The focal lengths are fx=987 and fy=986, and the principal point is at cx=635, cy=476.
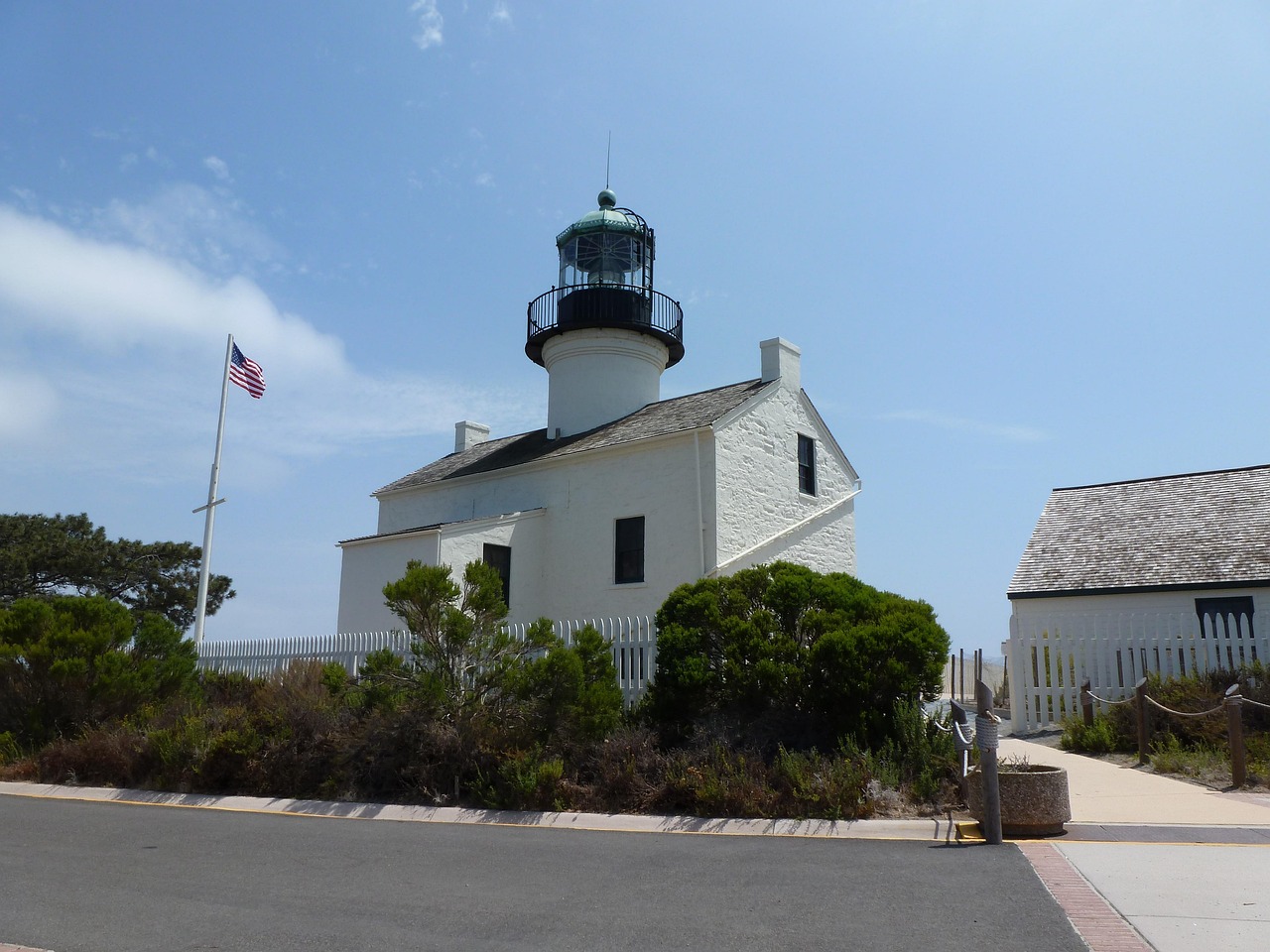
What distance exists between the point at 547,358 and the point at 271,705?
1364 cm

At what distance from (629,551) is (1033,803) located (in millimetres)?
A: 12671

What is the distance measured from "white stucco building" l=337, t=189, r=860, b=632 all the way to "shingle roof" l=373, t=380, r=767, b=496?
2.8 inches

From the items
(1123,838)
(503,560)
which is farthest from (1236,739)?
(503,560)

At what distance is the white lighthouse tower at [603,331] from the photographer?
23516mm

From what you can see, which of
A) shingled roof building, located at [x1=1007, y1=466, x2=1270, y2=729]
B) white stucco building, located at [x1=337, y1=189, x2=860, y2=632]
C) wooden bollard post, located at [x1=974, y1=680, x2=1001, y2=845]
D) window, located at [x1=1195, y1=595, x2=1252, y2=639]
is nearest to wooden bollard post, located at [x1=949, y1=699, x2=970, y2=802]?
wooden bollard post, located at [x1=974, y1=680, x2=1001, y2=845]

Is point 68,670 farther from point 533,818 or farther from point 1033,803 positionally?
point 1033,803

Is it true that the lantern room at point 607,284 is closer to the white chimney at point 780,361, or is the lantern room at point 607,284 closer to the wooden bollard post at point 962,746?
the white chimney at point 780,361

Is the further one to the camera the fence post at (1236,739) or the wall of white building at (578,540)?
the wall of white building at (578,540)

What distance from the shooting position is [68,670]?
13.0 meters

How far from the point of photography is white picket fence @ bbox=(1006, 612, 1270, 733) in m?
14.8

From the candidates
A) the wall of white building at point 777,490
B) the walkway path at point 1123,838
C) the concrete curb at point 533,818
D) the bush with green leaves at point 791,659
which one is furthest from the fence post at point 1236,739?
the wall of white building at point 777,490

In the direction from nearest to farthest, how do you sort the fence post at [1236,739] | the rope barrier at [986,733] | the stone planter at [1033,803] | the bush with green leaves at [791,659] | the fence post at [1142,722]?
the rope barrier at [986,733], the stone planter at [1033,803], the fence post at [1236,739], the bush with green leaves at [791,659], the fence post at [1142,722]

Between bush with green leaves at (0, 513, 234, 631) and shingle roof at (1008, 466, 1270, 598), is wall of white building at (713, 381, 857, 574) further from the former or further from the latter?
bush with green leaves at (0, 513, 234, 631)

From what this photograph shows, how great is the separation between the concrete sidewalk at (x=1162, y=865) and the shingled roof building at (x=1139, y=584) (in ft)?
17.6
